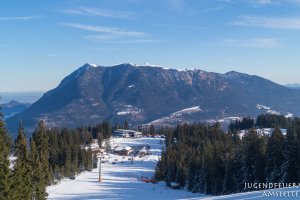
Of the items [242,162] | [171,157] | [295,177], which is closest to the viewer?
[295,177]

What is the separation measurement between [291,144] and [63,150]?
64.8 meters

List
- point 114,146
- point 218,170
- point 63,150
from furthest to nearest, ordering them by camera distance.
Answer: point 114,146, point 63,150, point 218,170

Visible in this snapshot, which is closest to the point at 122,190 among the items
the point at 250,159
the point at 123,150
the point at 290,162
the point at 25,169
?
the point at 250,159

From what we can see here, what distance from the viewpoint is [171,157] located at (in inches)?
3844

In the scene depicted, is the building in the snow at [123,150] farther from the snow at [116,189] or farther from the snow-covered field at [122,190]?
the snow-covered field at [122,190]

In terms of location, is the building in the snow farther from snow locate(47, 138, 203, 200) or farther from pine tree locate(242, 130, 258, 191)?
pine tree locate(242, 130, 258, 191)

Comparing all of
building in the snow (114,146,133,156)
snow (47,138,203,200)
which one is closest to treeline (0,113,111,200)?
snow (47,138,203,200)

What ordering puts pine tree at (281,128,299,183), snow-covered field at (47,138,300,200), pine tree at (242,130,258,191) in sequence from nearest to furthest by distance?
pine tree at (281,128,299,183) < snow-covered field at (47,138,300,200) < pine tree at (242,130,258,191)

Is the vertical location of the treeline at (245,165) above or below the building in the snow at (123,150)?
above

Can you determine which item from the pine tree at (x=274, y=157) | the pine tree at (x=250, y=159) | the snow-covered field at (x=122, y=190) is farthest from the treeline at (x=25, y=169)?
the pine tree at (x=274, y=157)

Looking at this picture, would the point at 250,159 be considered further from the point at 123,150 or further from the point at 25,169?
the point at 123,150

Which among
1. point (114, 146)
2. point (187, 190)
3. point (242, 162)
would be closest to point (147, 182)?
point (187, 190)

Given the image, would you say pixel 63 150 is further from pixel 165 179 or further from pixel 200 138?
pixel 200 138

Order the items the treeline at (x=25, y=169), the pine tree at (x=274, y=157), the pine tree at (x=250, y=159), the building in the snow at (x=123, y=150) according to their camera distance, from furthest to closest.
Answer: the building in the snow at (x=123, y=150) < the pine tree at (x=250, y=159) < the pine tree at (x=274, y=157) < the treeline at (x=25, y=169)
